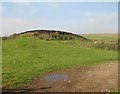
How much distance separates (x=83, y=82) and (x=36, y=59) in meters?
7.68

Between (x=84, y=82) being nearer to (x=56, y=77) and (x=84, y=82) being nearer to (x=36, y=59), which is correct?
(x=56, y=77)

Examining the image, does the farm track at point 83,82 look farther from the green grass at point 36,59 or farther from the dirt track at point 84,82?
the green grass at point 36,59

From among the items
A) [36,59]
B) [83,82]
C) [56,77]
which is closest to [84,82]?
[83,82]

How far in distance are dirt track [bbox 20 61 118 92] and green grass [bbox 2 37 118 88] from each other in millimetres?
1012

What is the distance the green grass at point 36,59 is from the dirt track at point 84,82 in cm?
101

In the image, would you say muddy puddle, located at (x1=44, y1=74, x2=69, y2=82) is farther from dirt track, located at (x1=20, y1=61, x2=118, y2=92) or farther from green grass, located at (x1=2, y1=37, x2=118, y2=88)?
green grass, located at (x1=2, y1=37, x2=118, y2=88)

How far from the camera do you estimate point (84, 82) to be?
13.4 metres

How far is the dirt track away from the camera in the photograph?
12445 mm

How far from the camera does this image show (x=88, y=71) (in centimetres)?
→ 1563

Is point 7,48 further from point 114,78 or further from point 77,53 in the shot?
point 114,78

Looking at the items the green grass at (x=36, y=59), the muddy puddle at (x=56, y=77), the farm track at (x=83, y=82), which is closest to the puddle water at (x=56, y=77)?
the muddy puddle at (x=56, y=77)

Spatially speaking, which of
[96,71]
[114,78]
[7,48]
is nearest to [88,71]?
[96,71]

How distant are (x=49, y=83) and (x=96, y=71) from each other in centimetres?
288

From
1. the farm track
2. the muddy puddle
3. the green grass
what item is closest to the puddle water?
the muddy puddle
